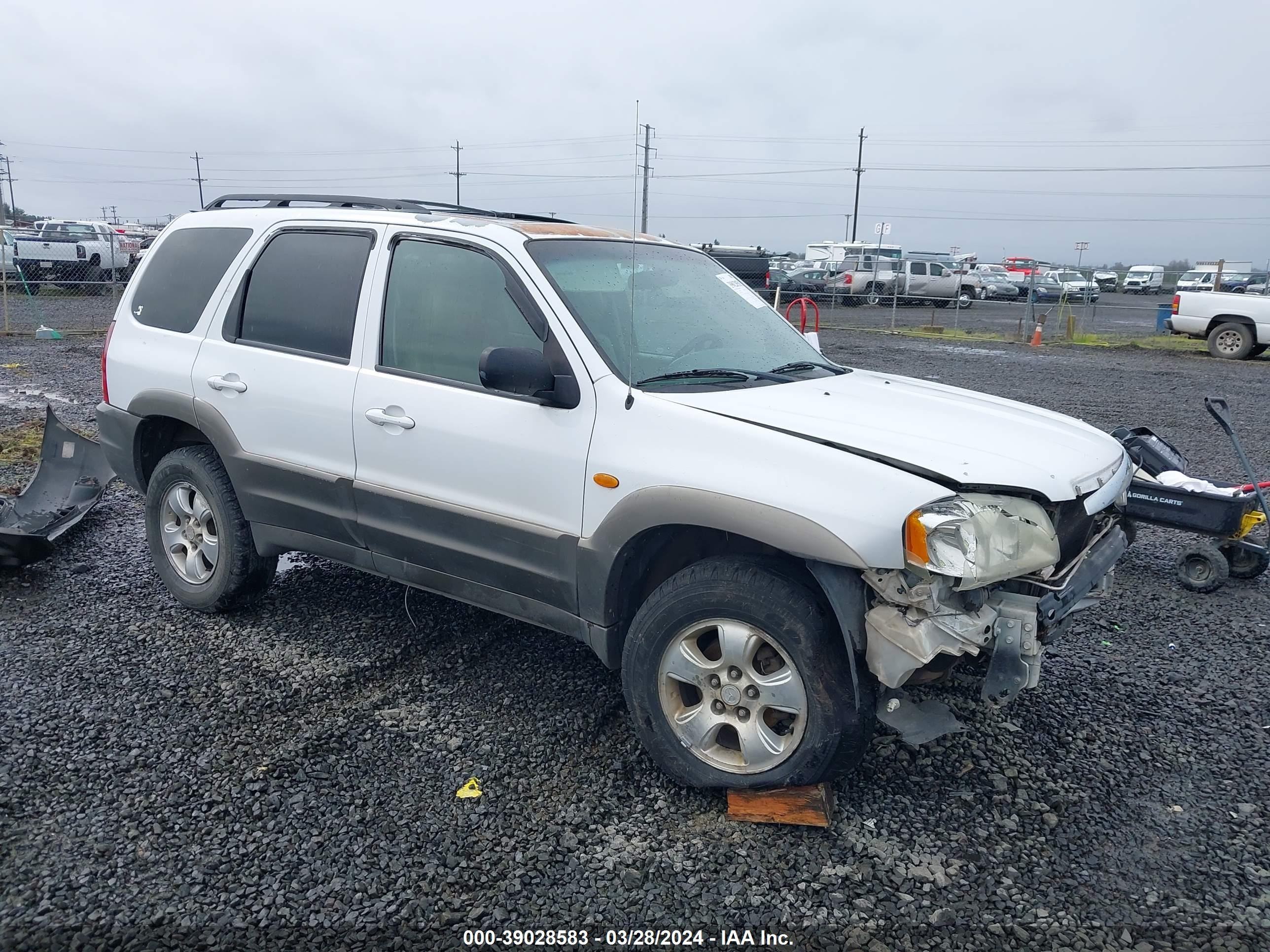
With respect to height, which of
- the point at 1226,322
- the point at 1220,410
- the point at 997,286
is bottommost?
the point at 1226,322

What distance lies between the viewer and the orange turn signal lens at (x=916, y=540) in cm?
280

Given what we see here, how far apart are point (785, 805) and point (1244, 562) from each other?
3764mm

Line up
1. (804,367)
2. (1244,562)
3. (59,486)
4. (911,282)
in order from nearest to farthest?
(804,367) → (1244,562) → (59,486) → (911,282)

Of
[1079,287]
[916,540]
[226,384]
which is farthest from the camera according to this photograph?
[1079,287]

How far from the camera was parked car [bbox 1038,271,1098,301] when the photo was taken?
120 feet

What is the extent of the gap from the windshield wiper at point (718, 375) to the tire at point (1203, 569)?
2.99 meters

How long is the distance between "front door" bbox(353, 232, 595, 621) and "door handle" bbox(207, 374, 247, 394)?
74 centimetres

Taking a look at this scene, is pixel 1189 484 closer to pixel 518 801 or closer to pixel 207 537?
pixel 518 801

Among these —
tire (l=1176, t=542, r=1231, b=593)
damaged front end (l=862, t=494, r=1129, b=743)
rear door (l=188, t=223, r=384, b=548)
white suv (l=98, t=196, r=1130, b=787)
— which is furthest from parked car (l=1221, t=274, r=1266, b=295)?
rear door (l=188, t=223, r=384, b=548)

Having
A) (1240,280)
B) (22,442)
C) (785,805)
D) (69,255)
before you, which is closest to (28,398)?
(22,442)

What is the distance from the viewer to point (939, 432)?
3.30 meters

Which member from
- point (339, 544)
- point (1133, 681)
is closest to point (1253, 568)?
point (1133, 681)

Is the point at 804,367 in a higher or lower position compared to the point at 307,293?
lower

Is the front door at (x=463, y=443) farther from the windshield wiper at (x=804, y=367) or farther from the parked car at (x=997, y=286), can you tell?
the parked car at (x=997, y=286)
